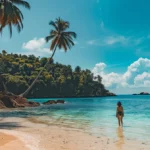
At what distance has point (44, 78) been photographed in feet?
363

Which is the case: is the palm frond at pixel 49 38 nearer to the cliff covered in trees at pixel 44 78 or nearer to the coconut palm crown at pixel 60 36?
the coconut palm crown at pixel 60 36

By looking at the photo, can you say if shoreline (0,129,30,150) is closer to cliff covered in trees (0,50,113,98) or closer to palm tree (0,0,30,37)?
palm tree (0,0,30,37)

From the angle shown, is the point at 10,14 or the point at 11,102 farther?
the point at 11,102

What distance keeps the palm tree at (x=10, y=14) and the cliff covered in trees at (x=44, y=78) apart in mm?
65887

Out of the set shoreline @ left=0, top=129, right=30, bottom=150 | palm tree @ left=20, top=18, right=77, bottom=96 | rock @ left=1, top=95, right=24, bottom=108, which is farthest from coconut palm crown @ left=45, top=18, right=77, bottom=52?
shoreline @ left=0, top=129, right=30, bottom=150

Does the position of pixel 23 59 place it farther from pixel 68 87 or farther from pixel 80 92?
pixel 80 92

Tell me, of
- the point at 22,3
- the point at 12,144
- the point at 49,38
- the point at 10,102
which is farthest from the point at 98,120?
the point at 49,38

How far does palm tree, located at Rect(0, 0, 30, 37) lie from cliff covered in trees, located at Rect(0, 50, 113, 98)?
216ft

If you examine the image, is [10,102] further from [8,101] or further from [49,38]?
[49,38]

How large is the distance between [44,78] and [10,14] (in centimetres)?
8099

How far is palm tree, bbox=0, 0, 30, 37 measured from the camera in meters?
30.2

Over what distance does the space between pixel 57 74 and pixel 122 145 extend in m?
110

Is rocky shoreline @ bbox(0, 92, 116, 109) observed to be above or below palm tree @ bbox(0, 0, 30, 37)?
below

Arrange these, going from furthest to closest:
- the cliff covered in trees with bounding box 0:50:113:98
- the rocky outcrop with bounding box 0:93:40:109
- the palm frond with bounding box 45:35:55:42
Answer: the cliff covered in trees with bounding box 0:50:113:98, the palm frond with bounding box 45:35:55:42, the rocky outcrop with bounding box 0:93:40:109
